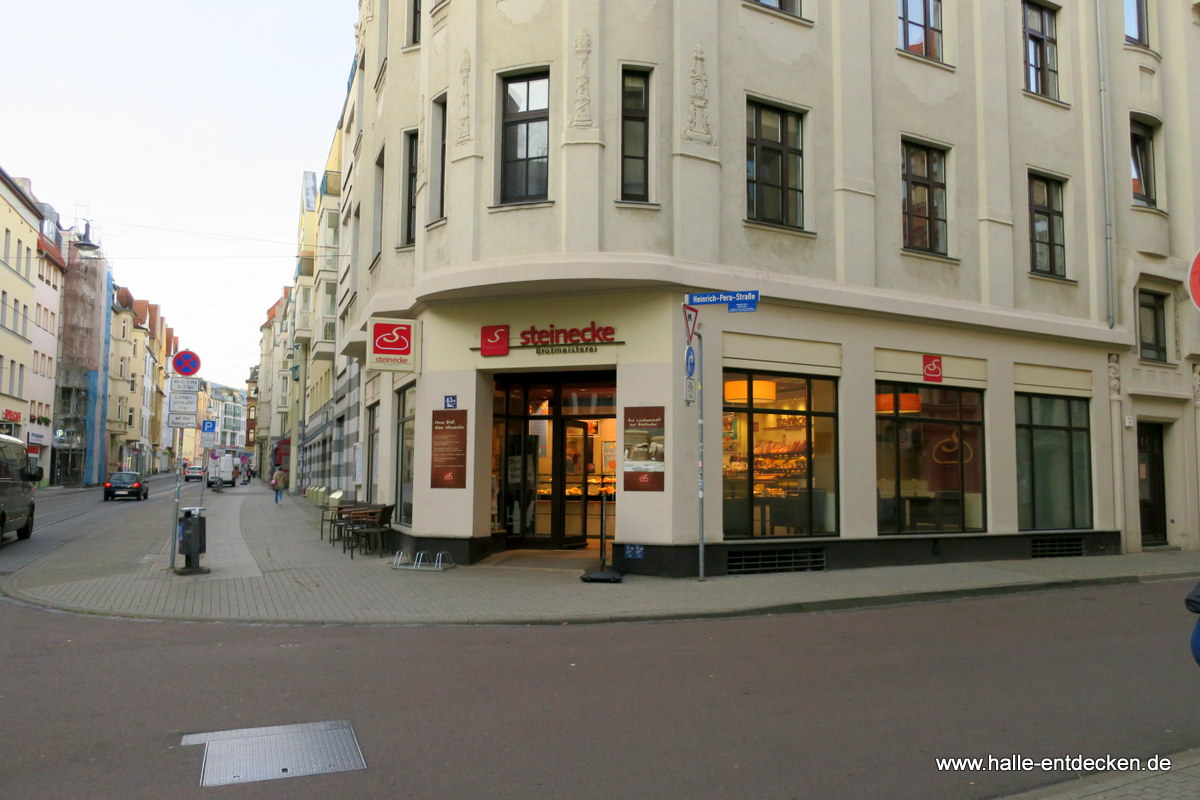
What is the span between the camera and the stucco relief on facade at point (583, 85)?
13.6m

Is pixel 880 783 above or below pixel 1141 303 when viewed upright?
below

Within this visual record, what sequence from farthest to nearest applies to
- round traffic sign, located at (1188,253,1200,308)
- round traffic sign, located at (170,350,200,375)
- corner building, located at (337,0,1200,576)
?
round traffic sign, located at (170,350,200,375)
corner building, located at (337,0,1200,576)
round traffic sign, located at (1188,253,1200,308)

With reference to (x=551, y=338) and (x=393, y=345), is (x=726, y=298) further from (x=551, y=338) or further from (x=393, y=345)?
(x=393, y=345)

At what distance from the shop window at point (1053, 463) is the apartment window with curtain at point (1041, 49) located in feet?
21.1

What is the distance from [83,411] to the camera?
65.1m

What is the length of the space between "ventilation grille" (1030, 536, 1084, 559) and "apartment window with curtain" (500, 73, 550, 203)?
37.0 feet

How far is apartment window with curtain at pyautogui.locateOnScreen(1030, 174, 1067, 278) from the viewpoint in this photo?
18.1 meters

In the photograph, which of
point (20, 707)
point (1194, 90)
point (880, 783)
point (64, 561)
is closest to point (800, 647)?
point (880, 783)

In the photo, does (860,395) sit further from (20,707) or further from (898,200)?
(20,707)

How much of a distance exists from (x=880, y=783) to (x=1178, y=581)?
12674 mm

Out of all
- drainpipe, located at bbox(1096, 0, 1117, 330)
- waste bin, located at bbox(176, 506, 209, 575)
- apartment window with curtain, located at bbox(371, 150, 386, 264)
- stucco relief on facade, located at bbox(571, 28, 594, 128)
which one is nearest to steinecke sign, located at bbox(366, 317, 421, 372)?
waste bin, located at bbox(176, 506, 209, 575)

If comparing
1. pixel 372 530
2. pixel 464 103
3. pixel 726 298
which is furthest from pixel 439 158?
pixel 372 530

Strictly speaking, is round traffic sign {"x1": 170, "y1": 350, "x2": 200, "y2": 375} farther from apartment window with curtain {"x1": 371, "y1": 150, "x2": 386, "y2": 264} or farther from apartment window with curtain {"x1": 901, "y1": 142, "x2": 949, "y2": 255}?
apartment window with curtain {"x1": 901, "y1": 142, "x2": 949, "y2": 255}

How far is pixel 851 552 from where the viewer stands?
14.9 m
